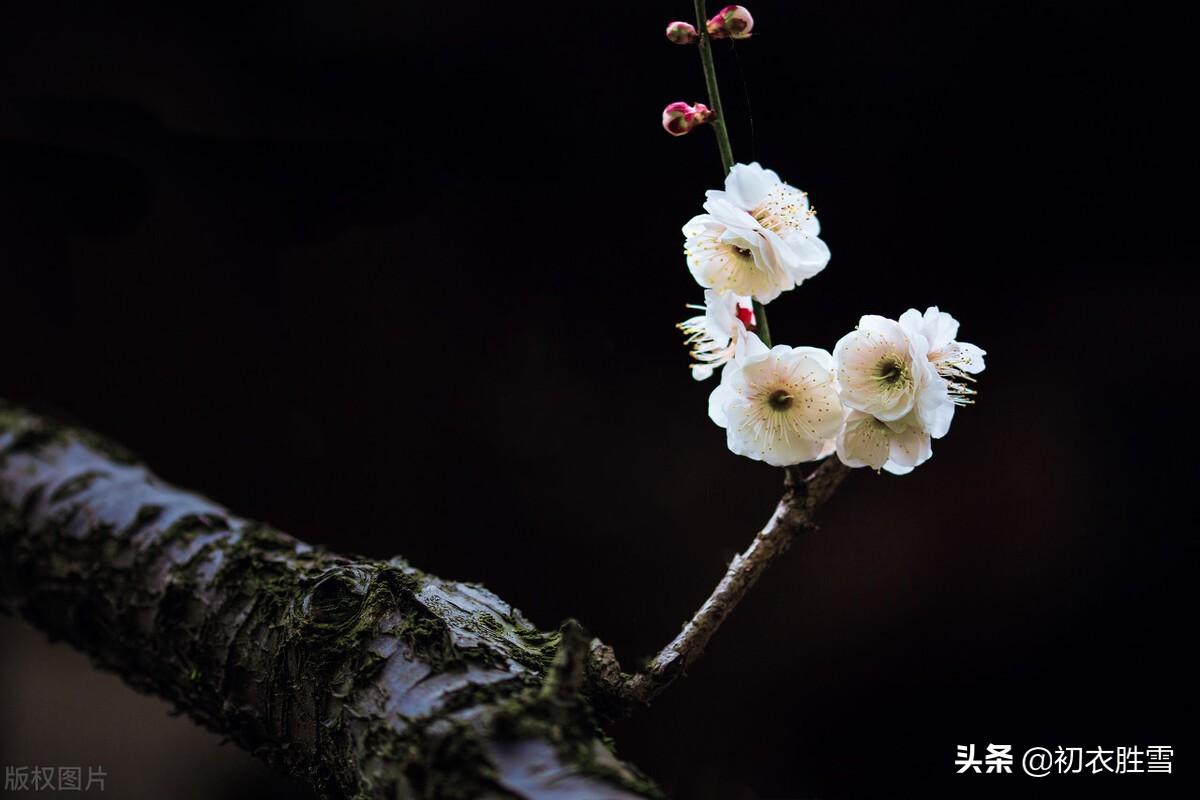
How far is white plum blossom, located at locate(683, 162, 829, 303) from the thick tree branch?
15cm

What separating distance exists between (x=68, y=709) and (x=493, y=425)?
37.6 inches

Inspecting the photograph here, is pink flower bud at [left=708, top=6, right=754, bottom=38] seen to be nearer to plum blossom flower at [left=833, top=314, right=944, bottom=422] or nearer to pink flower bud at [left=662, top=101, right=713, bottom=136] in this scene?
pink flower bud at [left=662, top=101, right=713, bottom=136]

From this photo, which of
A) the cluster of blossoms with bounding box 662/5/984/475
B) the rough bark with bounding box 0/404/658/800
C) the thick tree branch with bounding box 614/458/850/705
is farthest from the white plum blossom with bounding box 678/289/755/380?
the rough bark with bounding box 0/404/658/800

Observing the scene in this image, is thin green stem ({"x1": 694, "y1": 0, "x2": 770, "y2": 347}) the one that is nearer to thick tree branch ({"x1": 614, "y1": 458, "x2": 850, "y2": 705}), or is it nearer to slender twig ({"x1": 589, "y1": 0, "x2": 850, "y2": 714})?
slender twig ({"x1": 589, "y1": 0, "x2": 850, "y2": 714})

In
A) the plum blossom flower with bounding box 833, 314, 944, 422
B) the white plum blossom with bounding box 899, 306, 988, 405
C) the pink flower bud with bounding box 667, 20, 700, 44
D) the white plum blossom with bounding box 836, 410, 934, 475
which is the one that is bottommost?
the white plum blossom with bounding box 836, 410, 934, 475

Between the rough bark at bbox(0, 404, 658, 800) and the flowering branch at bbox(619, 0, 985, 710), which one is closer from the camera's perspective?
the rough bark at bbox(0, 404, 658, 800)

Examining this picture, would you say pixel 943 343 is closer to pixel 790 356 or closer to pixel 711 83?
pixel 790 356

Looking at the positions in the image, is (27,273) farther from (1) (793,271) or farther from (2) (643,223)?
(1) (793,271)

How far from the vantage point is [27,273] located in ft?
5.00

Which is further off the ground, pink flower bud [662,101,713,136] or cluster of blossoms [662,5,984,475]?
pink flower bud [662,101,713,136]

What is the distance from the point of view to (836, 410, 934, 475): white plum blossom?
24.2 inches

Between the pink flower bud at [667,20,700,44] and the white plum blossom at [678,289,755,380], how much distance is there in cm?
18

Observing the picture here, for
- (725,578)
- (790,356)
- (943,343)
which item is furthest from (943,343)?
(725,578)

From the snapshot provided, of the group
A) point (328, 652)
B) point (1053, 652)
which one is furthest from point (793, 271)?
point (1053, 652)
